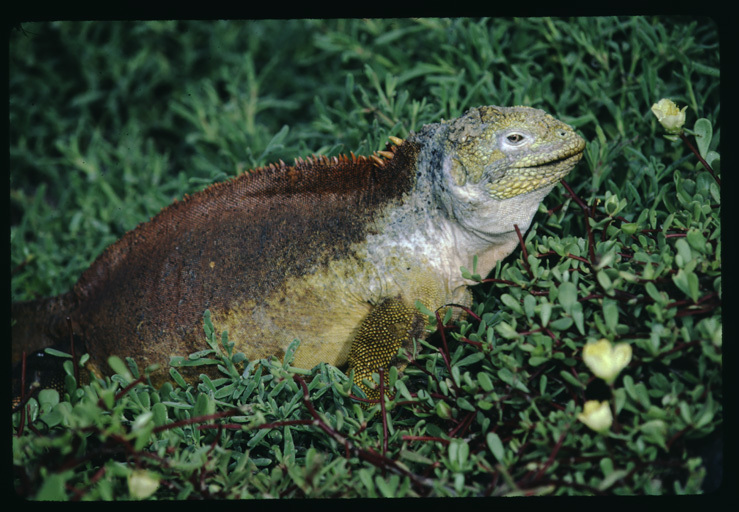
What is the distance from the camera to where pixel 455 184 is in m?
2.39

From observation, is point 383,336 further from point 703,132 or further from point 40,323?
point 40,323

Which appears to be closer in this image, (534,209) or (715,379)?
(715,379)

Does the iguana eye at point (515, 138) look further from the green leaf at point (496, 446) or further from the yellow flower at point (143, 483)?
the yellow flower at point (143, 483)

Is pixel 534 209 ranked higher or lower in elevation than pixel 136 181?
higher

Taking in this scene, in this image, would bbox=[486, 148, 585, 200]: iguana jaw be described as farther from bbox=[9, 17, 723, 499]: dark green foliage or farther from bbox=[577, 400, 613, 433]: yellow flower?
bbox=[577, 400, 613, 433]: yellow flower

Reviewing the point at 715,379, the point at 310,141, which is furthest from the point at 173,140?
the point at 715,379

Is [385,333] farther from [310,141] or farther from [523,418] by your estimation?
[310,141]

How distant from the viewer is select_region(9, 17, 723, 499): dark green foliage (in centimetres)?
187

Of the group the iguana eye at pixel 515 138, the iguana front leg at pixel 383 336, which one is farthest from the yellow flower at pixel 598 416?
the iguana eye at pixel 515 138

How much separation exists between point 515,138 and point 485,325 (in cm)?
71

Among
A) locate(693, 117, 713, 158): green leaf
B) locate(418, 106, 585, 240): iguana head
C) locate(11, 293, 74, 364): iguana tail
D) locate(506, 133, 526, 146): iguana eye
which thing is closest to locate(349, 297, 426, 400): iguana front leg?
locate(418, 106, 585, 240): iguana head

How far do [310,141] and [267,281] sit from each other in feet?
4.74

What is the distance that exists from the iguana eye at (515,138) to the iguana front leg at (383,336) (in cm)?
74

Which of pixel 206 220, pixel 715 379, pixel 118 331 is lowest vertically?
pixel 118 331
